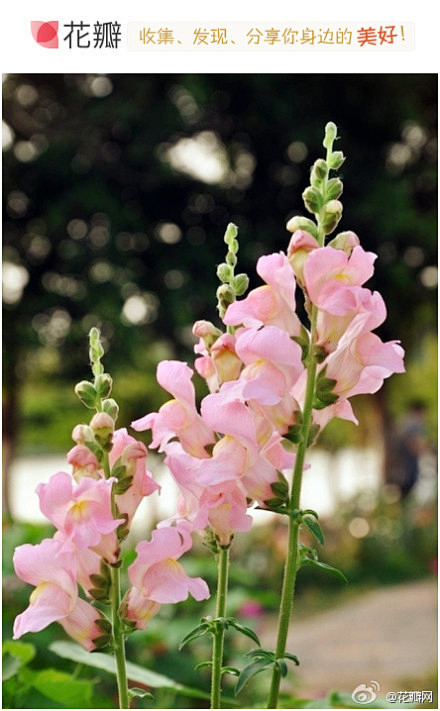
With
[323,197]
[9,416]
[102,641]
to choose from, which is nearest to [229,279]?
[323,197]

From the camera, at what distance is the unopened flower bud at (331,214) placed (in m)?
0.81

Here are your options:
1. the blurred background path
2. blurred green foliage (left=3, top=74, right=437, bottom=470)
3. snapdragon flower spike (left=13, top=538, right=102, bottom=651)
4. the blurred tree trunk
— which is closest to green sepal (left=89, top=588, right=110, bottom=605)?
snapdragon flower spike (left=13, top=538, right=102, bottom=651)

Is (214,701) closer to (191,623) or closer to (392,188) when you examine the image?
(191,623)

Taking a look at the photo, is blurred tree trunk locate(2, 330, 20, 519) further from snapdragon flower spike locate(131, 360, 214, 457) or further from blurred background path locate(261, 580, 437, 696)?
snapdragon flower spike locate(131, 360, 214, 457)

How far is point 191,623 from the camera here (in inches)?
81.0

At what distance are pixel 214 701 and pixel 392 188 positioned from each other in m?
6.23

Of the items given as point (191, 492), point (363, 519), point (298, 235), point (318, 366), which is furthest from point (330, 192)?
point (363, 519)

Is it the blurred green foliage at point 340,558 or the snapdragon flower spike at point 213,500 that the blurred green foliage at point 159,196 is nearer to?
the blurred green foliage at point 340,558
